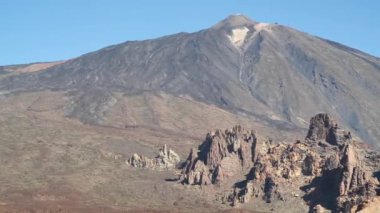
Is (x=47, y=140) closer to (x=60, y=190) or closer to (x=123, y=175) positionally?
(x=123, y=175)

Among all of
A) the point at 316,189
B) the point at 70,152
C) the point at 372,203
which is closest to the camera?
the point at 372,203

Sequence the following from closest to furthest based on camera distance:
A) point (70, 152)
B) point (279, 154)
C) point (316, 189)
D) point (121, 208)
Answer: point (121, 208), point (316, 189), point (279, 154), point (70, 152)

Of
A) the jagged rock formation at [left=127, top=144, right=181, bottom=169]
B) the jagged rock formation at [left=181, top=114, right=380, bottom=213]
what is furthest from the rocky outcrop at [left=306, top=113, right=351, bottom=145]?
the jagged rock formation at [left=127, top=144, right=181, bottom=169]

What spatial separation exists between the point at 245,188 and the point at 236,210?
14.1m

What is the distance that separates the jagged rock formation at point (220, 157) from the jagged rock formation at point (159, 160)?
11151 millimetres

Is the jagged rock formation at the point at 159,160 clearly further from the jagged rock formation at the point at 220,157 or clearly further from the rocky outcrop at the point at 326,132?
the rocky outcrop at the point at 326,132

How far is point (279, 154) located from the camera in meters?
160

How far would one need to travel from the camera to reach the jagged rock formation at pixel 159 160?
A: 182500 mm

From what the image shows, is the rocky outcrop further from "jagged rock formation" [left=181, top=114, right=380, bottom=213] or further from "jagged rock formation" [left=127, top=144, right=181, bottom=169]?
"jagged rock formation" [left=127, top=144, right=181, bottom=169]

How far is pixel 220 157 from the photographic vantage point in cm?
16688

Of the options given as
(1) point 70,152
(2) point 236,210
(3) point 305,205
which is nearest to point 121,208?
(2) point 236,210

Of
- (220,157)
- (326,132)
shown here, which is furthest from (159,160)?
(326,132)

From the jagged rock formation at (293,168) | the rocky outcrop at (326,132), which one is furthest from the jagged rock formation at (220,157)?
the rocky outcrop at (326,132)

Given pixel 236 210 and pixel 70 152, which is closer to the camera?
pixel 236 210
